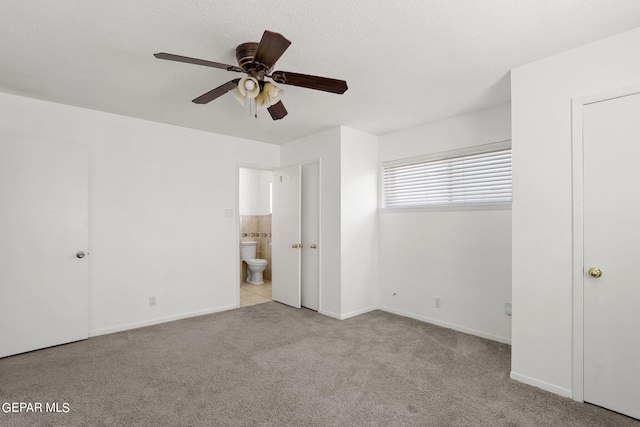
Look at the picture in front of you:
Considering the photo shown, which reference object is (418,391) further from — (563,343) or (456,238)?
(456,238)

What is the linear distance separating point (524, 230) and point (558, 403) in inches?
46.7

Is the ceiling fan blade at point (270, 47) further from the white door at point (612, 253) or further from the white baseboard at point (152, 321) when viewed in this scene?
the white baseboard at point (152, 321)

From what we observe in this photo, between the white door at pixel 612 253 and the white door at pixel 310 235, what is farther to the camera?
the white door at pixel 310 235

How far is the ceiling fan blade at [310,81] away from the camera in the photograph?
2.13 meters

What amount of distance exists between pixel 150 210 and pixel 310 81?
2.72 metres

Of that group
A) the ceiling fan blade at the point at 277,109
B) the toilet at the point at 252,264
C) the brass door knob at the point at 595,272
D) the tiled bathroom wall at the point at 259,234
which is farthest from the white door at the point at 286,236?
the brass door knob at the point at 595,272

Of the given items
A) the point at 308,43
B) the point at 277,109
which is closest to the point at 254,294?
the point at 277,109

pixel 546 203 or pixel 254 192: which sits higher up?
pixel 254 192

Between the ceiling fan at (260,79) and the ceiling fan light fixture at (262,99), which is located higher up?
the ceiling fan at (260,79)

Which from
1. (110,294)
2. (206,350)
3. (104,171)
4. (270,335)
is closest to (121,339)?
(110,294)

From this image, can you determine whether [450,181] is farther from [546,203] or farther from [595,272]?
[595,272]

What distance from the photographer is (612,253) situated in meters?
2.14

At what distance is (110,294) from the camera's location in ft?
11.8

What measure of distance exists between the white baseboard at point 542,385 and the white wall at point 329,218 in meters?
1.99
